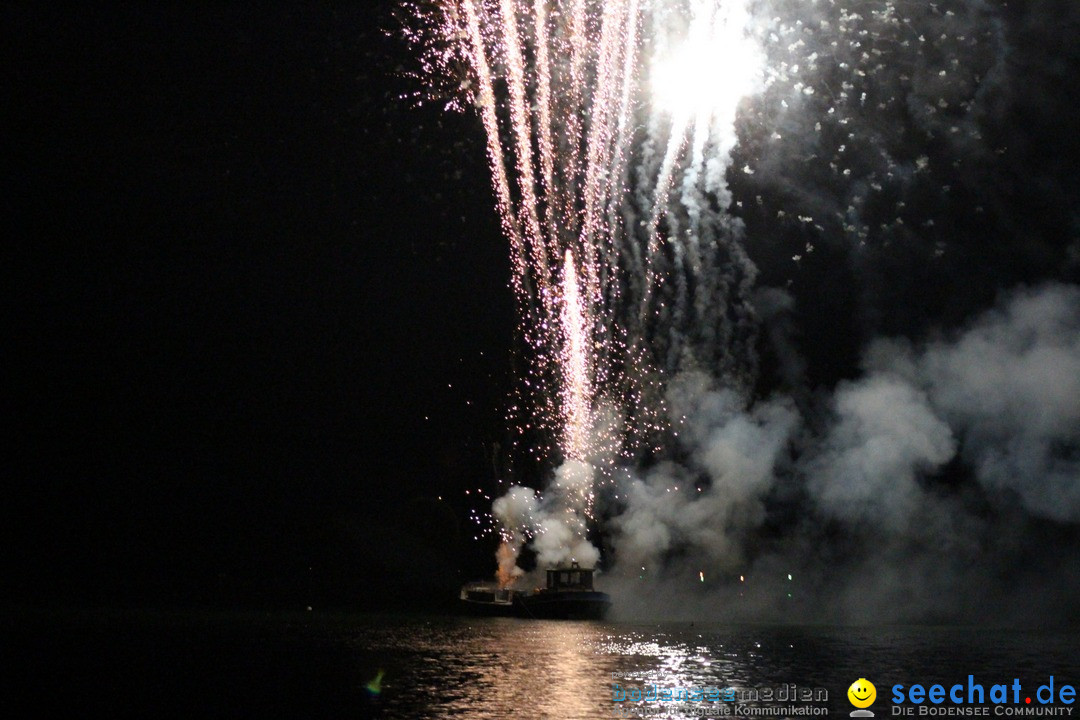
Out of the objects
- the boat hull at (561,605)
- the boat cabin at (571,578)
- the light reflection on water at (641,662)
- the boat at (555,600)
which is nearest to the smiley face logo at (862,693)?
the light reflection on water at (641,662)

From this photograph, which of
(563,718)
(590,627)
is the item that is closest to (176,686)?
(563,718)

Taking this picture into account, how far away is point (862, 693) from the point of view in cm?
Answer: 3012

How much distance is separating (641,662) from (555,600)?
30618 mm

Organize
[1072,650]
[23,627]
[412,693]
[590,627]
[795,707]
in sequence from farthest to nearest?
[590,627] → [23,627] → [1072,650] → [412,693] → [795,707]

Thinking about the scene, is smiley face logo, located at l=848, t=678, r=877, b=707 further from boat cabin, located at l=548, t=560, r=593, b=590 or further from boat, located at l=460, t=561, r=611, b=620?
boat cabin, located at l=548, t=560, r=593, b=590

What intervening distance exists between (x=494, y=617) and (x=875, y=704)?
52.0 meters

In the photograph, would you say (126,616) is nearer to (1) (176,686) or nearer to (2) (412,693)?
(1) (176,686)

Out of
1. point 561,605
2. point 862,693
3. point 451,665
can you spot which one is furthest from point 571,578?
point 862,693

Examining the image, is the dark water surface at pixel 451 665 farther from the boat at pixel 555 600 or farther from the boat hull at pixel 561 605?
the boat at pixel 555 600

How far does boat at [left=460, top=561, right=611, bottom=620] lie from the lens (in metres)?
69.3

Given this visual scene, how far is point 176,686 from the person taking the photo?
30.9 m

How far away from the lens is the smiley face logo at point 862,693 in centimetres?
2852

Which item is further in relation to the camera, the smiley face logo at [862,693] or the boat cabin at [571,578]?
the boat cabin at [571,578]

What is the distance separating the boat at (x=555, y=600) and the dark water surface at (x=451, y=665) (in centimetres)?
697
